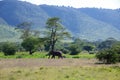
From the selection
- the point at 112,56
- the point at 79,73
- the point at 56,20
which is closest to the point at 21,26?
the point at 56,20

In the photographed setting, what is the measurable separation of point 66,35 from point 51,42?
4.41 meters

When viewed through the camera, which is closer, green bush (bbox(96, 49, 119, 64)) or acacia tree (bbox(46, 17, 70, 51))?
green bush (bbox(96, 49, 119, 64))

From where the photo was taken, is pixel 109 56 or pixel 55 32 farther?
pixel 55 32

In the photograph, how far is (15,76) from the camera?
2259 cm

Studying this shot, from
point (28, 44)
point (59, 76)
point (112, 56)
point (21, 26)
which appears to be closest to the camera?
point (59, 76)

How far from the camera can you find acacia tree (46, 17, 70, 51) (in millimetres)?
80931

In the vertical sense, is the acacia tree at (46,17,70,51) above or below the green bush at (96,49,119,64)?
above

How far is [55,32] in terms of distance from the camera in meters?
81.5

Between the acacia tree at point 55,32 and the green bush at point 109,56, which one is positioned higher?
the acacia tree at point 55,32

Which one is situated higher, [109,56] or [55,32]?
[55,32]

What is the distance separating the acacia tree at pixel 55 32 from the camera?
266ft

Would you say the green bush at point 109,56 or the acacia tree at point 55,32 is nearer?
the green bush at point 109,56

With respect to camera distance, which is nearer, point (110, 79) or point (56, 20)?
point (110, 79)

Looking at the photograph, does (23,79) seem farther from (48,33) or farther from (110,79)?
(48,33)
